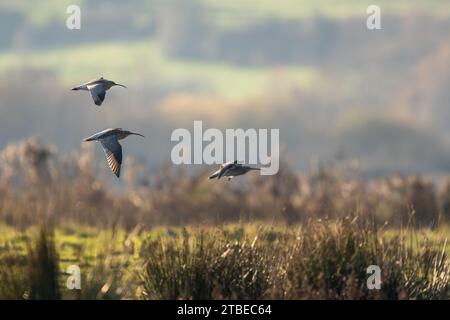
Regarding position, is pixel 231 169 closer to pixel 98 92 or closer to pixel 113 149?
pixel 113 149

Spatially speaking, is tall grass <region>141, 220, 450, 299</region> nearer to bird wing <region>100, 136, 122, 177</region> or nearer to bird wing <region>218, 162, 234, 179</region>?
bird wing <region>218, 162, 234, 179</region>

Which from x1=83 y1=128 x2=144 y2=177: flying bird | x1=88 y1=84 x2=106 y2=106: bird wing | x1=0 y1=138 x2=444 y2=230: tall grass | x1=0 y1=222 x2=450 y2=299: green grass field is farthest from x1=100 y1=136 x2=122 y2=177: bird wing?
x1=0 y1=138 x2=444 y2=230: tall grass

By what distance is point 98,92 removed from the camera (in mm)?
9820

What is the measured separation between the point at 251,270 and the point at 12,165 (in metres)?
17.4

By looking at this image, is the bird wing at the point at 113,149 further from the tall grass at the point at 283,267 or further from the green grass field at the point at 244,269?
the tall grass at the point at 283,267

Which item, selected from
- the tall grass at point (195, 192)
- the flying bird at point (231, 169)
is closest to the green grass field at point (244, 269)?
the flying bird at point (231, 169)

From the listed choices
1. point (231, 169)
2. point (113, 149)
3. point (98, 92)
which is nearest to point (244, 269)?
point (231, 169)

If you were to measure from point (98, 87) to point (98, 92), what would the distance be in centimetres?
13

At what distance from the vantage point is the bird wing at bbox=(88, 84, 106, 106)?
967 centimetres

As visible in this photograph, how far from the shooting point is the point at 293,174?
27609mm

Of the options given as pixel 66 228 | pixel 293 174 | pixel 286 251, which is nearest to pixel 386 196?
pixel 293 174
